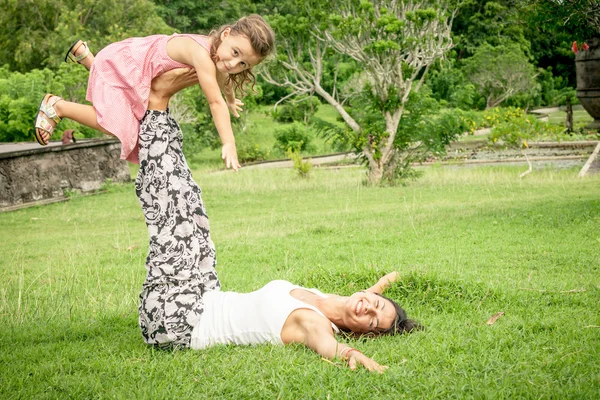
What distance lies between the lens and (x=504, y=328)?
4227 mm

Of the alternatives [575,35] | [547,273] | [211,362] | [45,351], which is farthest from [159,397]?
[575,35]

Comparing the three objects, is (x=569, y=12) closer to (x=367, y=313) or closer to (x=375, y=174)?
(x=367, y=313)

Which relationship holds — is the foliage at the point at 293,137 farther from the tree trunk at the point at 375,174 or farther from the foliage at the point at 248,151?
the tree trunk at the point at 375,174

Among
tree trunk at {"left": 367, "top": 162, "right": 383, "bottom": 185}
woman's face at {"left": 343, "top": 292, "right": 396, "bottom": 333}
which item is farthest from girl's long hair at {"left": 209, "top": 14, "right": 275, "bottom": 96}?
tree trunk at {"left": 367, "top": 162, "right": 383, "bottom": 185}

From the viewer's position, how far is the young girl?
4.23 meters

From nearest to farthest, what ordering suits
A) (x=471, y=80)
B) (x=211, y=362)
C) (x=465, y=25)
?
(x=211, y=362) → (x=471, y=80) → (x=465, y=25)

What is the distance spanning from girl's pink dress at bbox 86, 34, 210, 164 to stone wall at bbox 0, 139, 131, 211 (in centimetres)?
891

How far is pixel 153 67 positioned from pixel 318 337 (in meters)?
1.80

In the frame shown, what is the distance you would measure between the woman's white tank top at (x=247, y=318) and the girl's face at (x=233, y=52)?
1.27m

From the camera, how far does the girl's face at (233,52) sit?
4.23 m

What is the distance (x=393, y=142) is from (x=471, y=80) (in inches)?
814

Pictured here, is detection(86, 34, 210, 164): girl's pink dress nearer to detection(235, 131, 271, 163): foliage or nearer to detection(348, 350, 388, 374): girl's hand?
detection(348, 350, 388, 374): girl's hand

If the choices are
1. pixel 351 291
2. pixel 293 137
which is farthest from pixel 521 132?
pixel 351 291

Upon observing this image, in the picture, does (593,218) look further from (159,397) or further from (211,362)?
(159,397)
